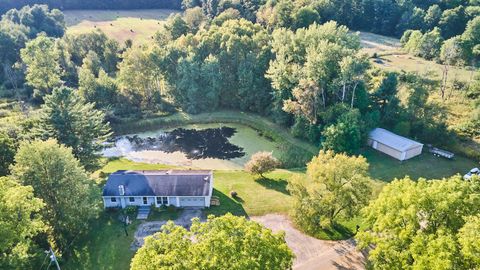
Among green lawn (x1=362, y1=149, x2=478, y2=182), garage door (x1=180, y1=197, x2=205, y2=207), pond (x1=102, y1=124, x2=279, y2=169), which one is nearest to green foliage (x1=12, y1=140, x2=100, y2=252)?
garage door (x1=180, y1=197, x2=205, y2=207)

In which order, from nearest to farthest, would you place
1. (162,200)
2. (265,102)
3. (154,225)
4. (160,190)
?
(154,225) → (160,190) → (162,200) → (265,102)

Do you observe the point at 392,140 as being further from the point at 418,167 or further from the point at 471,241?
the point at 471,241

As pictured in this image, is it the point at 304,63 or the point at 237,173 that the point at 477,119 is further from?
the point at 237,173

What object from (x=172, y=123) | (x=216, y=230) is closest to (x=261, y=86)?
(x=172, y=123)

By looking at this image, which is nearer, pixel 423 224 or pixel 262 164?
pixel 423 224

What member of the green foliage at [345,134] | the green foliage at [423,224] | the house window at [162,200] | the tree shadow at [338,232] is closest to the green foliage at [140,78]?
the house window at [162,200]

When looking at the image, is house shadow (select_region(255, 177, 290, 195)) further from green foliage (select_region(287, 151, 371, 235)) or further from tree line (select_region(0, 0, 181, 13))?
tree line (select_region(0, 0, 181, 13))

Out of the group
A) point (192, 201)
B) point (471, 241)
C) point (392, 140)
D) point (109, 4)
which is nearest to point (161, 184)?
point (192, 201)
